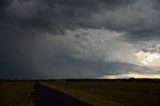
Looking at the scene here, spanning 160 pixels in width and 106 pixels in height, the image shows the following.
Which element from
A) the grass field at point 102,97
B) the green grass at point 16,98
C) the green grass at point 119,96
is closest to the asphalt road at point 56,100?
the grass field at point 102,97

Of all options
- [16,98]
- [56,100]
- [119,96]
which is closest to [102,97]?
[119,96]

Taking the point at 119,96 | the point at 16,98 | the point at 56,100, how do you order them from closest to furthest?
the point at 56,100 → the point at 16,98 → the point at 119,96

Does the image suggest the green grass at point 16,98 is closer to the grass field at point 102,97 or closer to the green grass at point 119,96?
the grass field at point 102,97

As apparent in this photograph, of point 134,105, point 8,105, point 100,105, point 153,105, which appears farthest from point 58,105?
point 153,105

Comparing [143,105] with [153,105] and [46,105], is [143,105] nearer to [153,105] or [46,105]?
[153,105]

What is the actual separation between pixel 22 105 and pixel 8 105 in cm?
259

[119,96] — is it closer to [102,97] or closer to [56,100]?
[102,97]

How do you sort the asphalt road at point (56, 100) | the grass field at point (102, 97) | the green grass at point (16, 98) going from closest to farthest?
the asphalt road at point (56, 100)
the green grass at point (16, 98)
the grass field at point (102, 97)

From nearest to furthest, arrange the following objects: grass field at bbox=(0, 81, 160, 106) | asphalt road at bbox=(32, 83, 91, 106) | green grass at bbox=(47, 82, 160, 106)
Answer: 1. asphalt road at bbox=(32, 83, 91, 106)
2. grass field at bbox=(0, 81, 160, 106)
3. green grass at bbox=(47, 82, 160, 106)

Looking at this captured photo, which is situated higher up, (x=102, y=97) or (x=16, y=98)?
(x=16, y=98)

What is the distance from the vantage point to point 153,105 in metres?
46.7

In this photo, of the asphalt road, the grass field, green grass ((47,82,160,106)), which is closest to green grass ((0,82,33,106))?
the grass field

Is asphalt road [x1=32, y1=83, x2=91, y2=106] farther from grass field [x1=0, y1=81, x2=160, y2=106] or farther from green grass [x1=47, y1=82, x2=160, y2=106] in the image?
green grass [x1=47, y1=82, x2=160, y2=106]

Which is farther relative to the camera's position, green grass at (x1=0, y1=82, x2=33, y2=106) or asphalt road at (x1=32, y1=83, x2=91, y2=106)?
green grass at (x1=0, y1=82, x2=33, y2=106)
